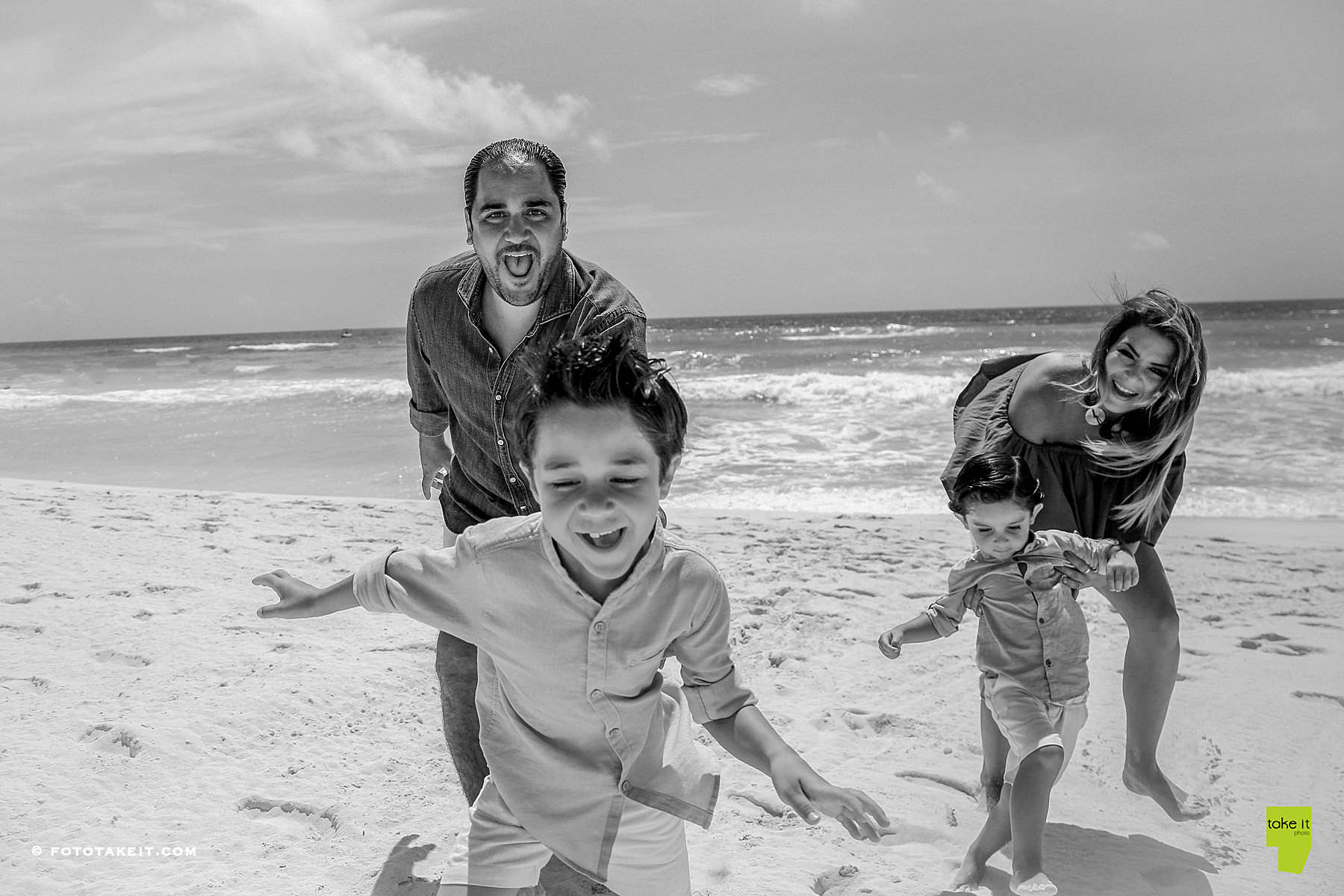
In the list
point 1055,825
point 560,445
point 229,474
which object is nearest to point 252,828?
point 560,445

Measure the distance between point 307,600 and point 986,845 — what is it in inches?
82.4

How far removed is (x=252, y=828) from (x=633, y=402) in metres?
2.16

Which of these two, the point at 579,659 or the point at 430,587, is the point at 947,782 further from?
the point at 430,587

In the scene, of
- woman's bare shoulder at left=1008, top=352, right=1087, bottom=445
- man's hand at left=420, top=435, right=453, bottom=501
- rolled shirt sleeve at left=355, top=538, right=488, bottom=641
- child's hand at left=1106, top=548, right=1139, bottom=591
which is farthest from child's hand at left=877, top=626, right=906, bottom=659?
man's hand at left=420, top=435, right=453, bottom=501

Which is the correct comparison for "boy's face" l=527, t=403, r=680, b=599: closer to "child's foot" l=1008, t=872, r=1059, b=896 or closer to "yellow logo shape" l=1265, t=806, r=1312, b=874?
"child's foot" l=1008, t=872, r=1059, b=896

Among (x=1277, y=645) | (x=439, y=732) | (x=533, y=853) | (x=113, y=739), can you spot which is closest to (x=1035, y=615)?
(x=533, y=853)

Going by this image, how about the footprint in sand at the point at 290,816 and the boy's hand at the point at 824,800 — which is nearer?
the boy's hand at the point at 824,800

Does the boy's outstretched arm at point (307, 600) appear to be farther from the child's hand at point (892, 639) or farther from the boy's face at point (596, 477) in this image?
the child's hand at point (892, 639)

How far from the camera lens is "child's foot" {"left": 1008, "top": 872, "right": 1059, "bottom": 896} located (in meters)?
2.63

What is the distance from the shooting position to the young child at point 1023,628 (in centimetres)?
264

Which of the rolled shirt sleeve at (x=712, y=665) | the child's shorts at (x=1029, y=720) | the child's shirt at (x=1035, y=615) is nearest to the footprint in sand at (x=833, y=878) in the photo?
the child's shorts at (x=1029, y=720)

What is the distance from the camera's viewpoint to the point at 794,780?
176 cm

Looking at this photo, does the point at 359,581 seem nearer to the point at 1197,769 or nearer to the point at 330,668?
the point at 330,668

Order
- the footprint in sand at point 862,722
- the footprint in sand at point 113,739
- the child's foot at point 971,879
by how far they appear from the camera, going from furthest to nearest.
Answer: the footprint in sand at point 862,722 → the footprint in sand at point 113,739 → the child's foot at point 971,879
